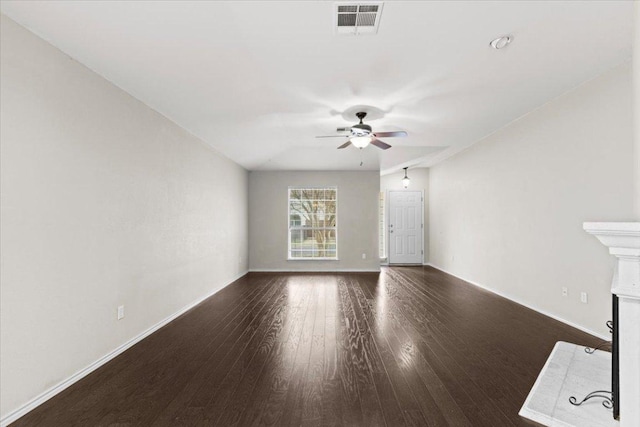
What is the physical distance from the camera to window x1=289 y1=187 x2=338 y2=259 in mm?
7336

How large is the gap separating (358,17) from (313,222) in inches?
218

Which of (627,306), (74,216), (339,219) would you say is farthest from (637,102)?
(339,219)

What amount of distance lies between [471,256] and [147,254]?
5.22 meters

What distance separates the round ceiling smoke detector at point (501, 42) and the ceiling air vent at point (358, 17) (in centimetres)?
94

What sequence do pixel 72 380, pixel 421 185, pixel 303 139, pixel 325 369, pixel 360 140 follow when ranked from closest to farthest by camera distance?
pixel 72 380 → pixel 325 369 → pixel 360 140 → pixel 303 139 → pixel 421 185

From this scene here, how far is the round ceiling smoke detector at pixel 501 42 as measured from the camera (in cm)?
231

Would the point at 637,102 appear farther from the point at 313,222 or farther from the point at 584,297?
the point at 313,222

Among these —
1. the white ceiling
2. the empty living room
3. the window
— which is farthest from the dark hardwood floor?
the window

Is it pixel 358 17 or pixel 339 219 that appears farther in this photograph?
pixel 339 219

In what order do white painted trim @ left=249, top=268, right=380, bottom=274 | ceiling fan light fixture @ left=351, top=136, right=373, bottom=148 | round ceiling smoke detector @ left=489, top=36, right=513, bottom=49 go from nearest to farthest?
round ceiling smoke detector @ left=489, top=36, right=513, bottom=49, ceiling fan light fixture @ left=351, top=136, right=373, bottom=148, white painted trim @ left=249, top=268, right=380, bottom=274

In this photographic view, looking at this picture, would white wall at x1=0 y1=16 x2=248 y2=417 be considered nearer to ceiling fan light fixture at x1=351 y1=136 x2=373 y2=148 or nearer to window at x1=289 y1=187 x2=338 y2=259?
ceiling fan light fixture at x1=351 y1=136 x2=373 y2=148

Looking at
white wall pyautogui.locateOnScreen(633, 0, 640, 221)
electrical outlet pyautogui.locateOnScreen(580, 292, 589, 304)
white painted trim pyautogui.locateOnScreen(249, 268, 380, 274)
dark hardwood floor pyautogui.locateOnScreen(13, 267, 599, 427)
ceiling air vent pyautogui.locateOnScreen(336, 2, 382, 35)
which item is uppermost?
ceiling air vent pyautogui.locateOnScreen(336, 2, 382, 35)

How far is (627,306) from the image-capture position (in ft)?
3.92

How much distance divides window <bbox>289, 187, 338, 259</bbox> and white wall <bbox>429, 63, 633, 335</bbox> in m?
3.01
